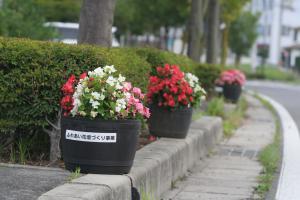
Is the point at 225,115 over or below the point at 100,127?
below

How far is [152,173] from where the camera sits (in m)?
8.34

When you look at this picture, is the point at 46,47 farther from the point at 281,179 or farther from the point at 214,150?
the point at 214,150

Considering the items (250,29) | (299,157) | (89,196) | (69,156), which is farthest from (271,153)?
(250,29)

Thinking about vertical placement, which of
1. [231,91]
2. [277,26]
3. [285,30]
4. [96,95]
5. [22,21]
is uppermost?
[277,26]

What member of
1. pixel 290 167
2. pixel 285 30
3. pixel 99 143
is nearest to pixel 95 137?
pixel 99 143

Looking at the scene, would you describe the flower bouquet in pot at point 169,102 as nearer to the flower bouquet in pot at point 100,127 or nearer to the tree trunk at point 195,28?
the flower bouquet in pot at point 100,127

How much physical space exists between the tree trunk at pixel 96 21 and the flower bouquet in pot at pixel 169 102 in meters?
1.06

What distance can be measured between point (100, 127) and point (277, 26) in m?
107

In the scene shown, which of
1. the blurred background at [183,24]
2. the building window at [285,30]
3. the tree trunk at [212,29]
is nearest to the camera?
the blurred background at [183,24]

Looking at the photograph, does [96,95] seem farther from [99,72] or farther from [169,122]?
[169,122]

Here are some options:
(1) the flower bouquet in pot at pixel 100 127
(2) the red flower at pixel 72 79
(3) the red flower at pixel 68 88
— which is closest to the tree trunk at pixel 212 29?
(2) the red flower at pixel 72 79

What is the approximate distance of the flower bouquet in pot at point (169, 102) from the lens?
36.0ft

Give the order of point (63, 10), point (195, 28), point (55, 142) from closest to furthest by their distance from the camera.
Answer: point (55, 142) < point (195, 28) < point (63, 10)

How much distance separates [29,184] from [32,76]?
173 centimetres
